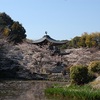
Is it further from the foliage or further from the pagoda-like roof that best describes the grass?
Answer: the foliage

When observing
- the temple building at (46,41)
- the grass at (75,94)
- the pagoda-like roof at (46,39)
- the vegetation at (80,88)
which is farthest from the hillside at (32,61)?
the grass at (75,94)

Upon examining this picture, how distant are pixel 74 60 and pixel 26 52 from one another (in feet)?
19.1

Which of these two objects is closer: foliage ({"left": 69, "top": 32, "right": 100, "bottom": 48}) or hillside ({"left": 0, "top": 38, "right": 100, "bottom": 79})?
hillside ({"left": 0, "top": 38, "right": 100, "bottom": 79})

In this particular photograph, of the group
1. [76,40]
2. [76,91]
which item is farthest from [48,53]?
[76,40]

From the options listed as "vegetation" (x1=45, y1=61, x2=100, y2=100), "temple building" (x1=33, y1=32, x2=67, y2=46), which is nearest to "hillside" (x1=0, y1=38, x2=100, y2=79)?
"temple building" (x1=33, y1=32, x2=67, y2=46)

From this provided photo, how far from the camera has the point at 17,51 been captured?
34.2 meters

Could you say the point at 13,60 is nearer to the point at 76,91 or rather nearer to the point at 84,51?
the point at 84,51

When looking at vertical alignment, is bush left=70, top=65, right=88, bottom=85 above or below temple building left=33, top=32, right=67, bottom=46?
below

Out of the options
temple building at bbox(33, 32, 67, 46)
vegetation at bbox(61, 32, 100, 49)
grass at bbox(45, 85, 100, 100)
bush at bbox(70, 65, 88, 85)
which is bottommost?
grass at bbox(45, 85, 100, 100)

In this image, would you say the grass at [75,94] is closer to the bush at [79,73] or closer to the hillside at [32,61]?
the bush at [79,73]

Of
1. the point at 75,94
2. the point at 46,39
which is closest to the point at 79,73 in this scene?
the point at 75,94

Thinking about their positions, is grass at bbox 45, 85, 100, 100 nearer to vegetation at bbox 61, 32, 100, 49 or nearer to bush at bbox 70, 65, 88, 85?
bush at bbox 70, 65, 88, 85

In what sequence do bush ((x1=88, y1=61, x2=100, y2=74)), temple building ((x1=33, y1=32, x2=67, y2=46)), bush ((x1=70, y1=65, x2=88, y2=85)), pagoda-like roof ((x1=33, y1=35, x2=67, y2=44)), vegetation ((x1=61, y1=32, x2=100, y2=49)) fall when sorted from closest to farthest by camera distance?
bush ((x1=70, y1=65, x2=88, y2=85)), bush ((x1=88, y1=61, x2=100, y2=74)), temple building ((x1=33, y1=32, x2=67, y2=46)), pagoda-like roof ((x1=33, y1=35, x2=67, y2=44)), vegetation ((x1=61, y1=32, x2=100, y2=49))

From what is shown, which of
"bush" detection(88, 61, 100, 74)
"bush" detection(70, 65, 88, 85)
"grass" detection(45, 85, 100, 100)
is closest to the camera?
"grass" detection(45, 85, 100, 100)
